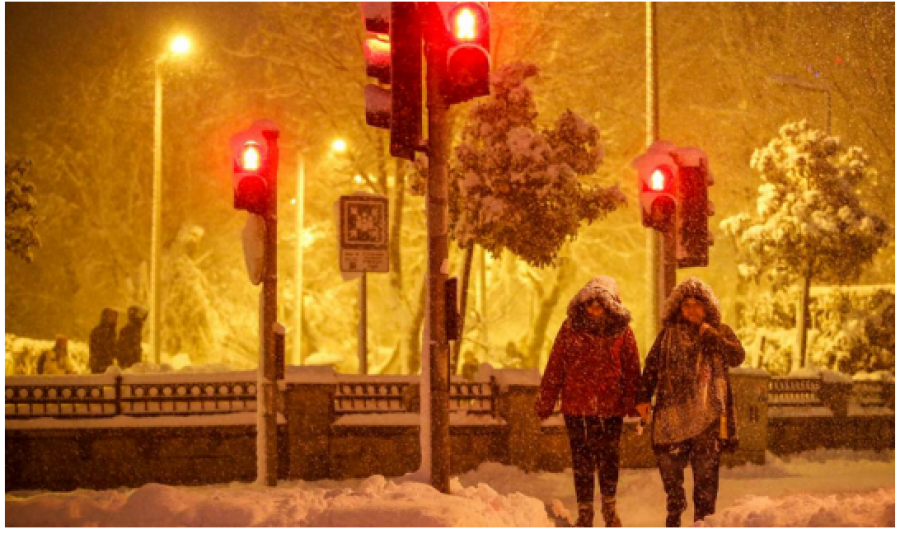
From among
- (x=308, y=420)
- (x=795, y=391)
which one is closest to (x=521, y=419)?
(x=308, y=420)

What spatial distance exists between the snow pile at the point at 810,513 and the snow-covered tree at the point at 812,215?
38.5 ft

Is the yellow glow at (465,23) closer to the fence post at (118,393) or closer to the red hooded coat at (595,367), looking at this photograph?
the red hooded coat at (595,367)

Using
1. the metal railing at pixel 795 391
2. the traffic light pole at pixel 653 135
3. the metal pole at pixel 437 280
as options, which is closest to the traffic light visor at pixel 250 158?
the metal pole at pixel 437 280

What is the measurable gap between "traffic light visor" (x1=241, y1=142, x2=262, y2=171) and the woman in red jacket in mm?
3310

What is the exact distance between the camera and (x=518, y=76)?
50.7 ft

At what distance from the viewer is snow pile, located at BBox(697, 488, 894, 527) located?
739 cm

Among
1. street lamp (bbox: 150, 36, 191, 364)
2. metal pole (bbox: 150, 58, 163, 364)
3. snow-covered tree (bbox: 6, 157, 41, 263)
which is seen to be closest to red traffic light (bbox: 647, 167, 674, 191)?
snow-covered tree (bbox: 6, 157, 41, 263)

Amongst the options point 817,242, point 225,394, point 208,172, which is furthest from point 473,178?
point 208,172

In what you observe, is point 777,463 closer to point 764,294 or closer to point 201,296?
point 764,294

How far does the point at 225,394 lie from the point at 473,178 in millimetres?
4740

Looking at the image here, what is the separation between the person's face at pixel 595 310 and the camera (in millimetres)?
7754

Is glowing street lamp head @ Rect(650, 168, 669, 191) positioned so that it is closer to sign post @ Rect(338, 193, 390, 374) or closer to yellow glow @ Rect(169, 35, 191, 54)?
sign post @ Rect(338, 193, 390, 374)

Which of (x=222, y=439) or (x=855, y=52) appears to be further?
(x=855, y=52)

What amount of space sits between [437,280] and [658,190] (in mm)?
3534
